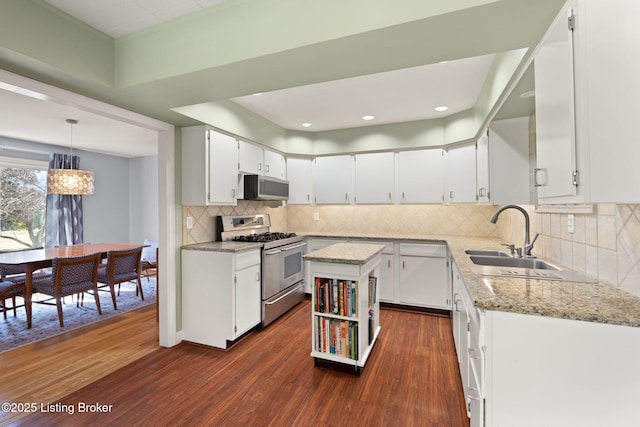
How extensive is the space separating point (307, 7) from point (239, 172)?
2116 mm

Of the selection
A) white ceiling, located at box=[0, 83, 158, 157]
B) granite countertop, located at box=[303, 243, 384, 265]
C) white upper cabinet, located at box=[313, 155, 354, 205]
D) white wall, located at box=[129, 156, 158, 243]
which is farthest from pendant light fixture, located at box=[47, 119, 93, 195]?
granite countertop, located at box=[303, 243, 384, 265]

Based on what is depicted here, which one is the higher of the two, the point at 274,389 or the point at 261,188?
the point at 261,188

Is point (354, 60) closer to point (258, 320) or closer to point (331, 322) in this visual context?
point (331, 322)

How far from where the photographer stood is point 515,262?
6.97 ft

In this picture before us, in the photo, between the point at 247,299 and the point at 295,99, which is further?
the point at 295,99

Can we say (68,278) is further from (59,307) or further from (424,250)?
(424,250)

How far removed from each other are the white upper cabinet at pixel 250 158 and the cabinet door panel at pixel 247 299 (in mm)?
1198

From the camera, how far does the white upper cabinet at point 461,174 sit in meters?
3.48

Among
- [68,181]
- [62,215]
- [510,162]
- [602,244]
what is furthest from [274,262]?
[62,215]

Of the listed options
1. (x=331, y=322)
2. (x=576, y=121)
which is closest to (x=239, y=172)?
(x=331, y=322)

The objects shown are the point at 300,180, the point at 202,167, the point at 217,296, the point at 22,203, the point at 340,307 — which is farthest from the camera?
the point at 22,203

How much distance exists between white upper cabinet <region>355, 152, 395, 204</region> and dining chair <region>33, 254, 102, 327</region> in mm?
3438

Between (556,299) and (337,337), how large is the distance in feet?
5.10

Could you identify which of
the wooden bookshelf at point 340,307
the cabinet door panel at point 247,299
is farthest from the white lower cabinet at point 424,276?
the cabinet door panel at point 247,299
